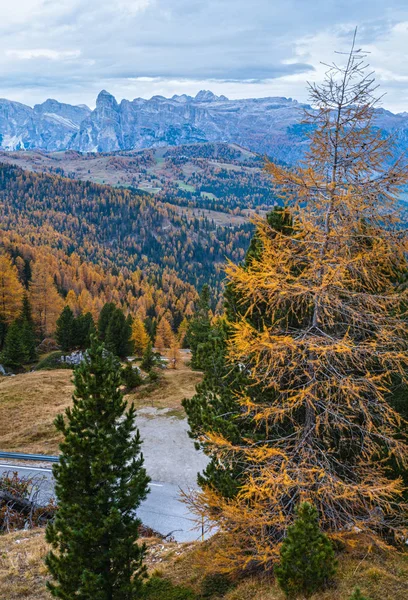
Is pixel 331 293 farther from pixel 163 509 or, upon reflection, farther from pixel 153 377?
pixel 153 377

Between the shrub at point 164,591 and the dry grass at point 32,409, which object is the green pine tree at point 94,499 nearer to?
the shrub at point 164,591

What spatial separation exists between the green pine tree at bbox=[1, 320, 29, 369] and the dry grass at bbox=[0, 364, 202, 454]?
8.62 metres

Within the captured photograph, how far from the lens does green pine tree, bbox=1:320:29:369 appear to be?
5737 centimetres

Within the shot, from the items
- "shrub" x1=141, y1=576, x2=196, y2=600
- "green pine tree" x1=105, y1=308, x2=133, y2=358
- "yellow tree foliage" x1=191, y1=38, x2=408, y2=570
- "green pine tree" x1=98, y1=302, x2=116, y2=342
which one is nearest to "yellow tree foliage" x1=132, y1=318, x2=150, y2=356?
"green pine tree" x1=98, y1=302, x2=116, y2=342

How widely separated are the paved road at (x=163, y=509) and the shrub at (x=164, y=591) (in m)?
7.81

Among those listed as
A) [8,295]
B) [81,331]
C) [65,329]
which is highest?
[8,295]

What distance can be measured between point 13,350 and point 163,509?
43108 millimetres

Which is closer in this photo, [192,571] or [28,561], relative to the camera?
[192,571]

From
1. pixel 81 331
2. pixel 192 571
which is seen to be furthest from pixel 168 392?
pixel 81 331

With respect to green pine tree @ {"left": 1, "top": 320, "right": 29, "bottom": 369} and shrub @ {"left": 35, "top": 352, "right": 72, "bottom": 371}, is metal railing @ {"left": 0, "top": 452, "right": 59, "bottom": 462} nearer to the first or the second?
shrub @ {"left": 35, "top": 352, "right": 72, "bottom": 371}

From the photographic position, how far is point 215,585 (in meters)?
11.3

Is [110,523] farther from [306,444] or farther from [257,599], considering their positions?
[306,444]

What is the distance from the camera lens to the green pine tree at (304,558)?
324 inches

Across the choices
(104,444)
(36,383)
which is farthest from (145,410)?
(104,444)
